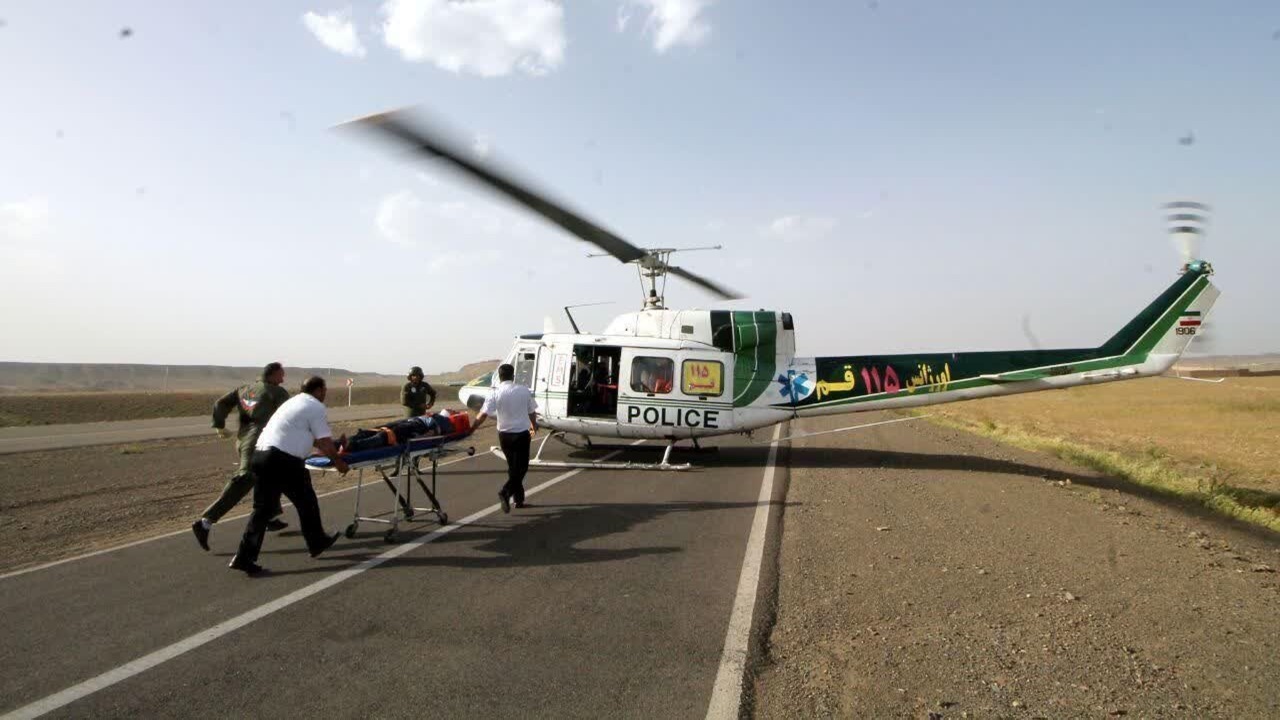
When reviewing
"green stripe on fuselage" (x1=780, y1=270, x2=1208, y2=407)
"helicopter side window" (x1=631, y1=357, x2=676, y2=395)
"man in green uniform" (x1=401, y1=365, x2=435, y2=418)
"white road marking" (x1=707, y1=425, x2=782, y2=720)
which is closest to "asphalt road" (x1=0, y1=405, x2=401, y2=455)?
"man in green uniform" (x1=401, y1=365, x2=435, y2=418)

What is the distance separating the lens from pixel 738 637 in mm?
4066

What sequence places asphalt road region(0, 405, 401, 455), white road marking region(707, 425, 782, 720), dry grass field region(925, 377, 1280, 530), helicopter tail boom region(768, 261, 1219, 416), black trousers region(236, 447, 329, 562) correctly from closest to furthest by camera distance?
white road marking region(707, 425, 782, 720)
black trousers region(236, 447, 329, 562)
dry grass field region(925, 377, 1280, 530)
helicopter tail boom region(768, 261, 1219, 416)
asphalt road region(0, 405, 401, 455)

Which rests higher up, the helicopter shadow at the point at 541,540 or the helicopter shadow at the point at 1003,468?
the helicopter shadow at the point at 541,540

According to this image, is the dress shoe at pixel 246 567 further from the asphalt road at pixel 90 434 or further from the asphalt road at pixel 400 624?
the asphalt road at pixel 90 434

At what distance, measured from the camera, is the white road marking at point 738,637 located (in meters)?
3.22

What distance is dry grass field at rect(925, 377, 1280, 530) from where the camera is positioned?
1043 cm

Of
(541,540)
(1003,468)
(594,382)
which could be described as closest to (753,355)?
(594,382)

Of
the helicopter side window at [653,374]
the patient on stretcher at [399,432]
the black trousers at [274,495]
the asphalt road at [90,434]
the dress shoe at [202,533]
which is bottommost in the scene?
the asphalt road at [90,434]

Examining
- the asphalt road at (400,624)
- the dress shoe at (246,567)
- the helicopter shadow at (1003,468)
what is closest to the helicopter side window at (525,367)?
the helicopter shadow at (1003,468)

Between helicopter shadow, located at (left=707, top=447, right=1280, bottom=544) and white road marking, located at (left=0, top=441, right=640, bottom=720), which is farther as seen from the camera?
helicopter shadow, located at (left=707, top=447, right=1280, bottom=544)

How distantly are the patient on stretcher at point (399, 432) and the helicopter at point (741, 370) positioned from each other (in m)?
3.76

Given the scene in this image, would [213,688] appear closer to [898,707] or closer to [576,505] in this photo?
[898,707]

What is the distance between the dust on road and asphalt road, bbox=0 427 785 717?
2.14 ft

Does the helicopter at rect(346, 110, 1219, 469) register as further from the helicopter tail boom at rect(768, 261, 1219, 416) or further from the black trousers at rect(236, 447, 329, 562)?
the black trousers at rect(236, 447, 329, 562)
